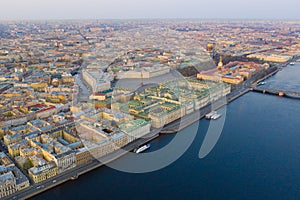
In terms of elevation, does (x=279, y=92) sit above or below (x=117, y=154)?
above

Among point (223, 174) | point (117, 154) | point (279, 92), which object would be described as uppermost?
point (279, 92)

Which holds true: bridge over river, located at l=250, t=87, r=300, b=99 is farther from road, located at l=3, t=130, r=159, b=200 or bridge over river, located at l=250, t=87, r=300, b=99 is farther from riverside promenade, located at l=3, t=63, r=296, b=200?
road, located at l=3, t=130, r=159, b=200

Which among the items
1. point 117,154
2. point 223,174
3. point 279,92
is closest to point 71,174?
point 117,154

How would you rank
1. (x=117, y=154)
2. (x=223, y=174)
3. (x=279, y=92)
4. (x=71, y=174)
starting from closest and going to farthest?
(x=71, y=174) → (x=223, y=174) → (x=117, y=154) → (x=279, y=92)

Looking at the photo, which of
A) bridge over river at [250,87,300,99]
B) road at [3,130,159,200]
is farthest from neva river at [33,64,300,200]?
bridge over river at [250,87,300,99]

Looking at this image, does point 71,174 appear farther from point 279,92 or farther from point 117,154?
point 279,92

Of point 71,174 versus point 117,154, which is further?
point 117,154

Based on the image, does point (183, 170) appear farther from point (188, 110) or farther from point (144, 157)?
point (188, 110)

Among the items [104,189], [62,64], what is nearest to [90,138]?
[104,189]
